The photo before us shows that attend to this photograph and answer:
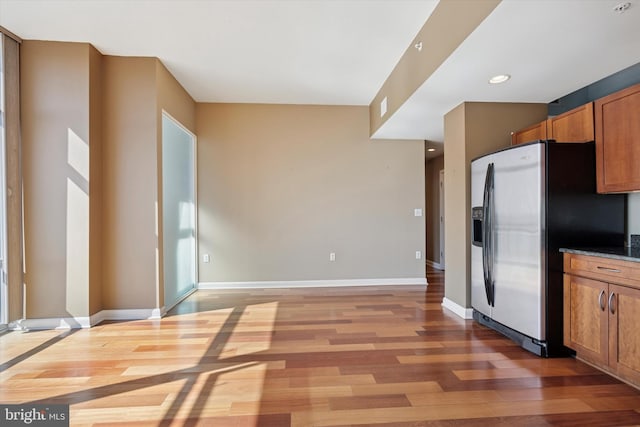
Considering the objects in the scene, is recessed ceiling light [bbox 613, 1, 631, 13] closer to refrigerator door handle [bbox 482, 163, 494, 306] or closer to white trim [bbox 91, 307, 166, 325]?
refrigerator door handle [bbox 482, 163, 494, 306]

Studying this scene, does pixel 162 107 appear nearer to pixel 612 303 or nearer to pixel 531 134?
pixel 531 134

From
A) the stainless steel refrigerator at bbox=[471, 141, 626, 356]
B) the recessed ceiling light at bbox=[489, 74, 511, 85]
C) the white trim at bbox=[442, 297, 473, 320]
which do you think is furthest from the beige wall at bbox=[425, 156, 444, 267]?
the stainless steel refrigerator at bbox=[471, 141, 626, 356]

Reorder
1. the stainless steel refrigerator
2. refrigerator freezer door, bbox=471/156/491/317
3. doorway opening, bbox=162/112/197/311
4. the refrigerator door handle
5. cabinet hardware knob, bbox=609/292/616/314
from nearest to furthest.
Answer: cabinet hardware knob, bbox=609/292/616/314, the stainless steel refrigerator, the refrigerator door handle, refrigerator freezer door, bbox=471/156/491/317, doorway opening, bbox=162/112/197/311

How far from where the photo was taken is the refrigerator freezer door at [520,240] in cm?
272

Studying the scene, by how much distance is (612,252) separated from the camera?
234 cm

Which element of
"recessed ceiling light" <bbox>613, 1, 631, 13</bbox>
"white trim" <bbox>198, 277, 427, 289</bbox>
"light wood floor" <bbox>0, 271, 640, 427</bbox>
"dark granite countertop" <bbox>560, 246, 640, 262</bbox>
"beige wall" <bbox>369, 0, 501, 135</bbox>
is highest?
"beige wall" <bbox>369, 0, 501, 135</bbox>

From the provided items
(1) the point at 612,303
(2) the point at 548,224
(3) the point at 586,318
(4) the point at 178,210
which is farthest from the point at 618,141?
(4) the point at 178,210

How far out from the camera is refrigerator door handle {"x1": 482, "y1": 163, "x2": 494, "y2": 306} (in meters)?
3.21

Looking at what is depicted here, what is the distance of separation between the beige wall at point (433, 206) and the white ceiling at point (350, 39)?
330cm

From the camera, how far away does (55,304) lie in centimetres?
341

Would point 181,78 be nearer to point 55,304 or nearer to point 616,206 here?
point 55,304

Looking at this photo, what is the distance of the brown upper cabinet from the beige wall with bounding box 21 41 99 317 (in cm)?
450

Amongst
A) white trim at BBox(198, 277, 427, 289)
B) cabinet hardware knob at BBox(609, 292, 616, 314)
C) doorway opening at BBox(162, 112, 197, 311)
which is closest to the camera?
cabinet hardware knob at BBox(609, 292, 616, 314)

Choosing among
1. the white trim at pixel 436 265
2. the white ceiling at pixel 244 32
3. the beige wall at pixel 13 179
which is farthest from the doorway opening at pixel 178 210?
the white trim at pixel 436 265
